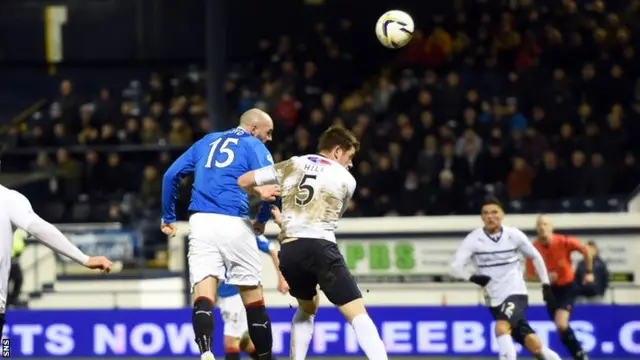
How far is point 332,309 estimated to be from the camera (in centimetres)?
1789

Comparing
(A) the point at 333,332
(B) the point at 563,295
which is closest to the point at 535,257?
(B) the point at 563,295

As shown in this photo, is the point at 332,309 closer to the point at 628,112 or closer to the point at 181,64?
the point at 628,112

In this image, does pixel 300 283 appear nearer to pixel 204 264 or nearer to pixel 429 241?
pixel 204 264

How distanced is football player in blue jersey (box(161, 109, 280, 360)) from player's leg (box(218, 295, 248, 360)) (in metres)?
2.42

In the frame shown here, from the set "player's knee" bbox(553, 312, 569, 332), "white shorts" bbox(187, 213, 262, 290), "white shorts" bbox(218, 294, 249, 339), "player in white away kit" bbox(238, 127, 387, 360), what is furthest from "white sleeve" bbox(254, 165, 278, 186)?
"player's knee" bbox(553, 312, 569, 332)

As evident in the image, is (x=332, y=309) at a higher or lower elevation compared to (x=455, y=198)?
lower

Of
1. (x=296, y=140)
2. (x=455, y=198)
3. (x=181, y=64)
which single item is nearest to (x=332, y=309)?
(x=455, y=198)

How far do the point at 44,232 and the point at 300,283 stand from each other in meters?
2.39

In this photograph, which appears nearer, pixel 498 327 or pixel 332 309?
pixel 498 327

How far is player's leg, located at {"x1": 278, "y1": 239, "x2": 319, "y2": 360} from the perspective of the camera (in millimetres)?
10070

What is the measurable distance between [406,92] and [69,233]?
528 centimetres

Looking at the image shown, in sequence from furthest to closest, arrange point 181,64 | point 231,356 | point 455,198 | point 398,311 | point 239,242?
1. point 181,64
2. point 455,198
3. point 398,311
4. point 231,356
5. point 239,242

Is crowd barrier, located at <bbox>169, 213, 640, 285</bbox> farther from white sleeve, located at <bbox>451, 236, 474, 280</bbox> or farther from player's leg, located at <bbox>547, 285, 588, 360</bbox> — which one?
white sleeve, located at <bbox>451, 236, 474, 280</bbox>

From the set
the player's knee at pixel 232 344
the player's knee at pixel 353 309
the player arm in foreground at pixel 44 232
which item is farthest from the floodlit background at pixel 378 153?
the player arm in foreground at pixel 44 232
